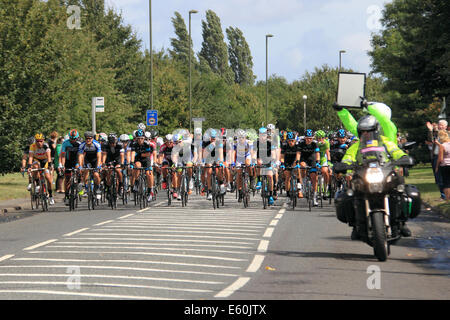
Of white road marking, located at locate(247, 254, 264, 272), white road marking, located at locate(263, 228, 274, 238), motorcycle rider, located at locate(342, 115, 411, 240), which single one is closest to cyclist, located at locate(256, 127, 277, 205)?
white road marking, located at locate(263, 228, 274, 238)

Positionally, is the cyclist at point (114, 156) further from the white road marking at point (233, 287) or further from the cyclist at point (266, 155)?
the white road marking at point (233, 287)

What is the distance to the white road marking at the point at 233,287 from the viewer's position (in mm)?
8680

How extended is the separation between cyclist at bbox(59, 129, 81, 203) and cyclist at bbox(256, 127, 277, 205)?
4.55 metres

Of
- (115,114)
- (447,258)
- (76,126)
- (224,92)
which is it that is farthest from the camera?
(224,92)

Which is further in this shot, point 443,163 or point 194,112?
point 194,112

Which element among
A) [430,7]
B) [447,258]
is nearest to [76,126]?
[430,7]

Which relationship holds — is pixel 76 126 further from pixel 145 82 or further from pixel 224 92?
pixel 224 92

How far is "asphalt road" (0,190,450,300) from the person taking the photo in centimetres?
898

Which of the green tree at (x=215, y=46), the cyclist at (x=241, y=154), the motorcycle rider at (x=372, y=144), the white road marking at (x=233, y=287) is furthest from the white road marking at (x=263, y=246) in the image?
the green tree at (x=215, y=46)

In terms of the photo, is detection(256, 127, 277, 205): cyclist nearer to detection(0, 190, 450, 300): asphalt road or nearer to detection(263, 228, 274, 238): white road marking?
detection(0, 190, 450, 300): asphalt road

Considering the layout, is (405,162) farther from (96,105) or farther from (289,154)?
(96,105)

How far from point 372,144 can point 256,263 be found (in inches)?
84.6
